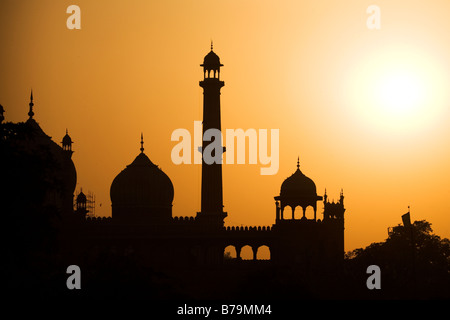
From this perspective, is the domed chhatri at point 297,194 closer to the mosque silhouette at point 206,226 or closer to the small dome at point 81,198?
the mosque silhouette at point 206,226

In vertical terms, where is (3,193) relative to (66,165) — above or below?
below

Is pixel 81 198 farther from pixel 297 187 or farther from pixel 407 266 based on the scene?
pixel 407 266

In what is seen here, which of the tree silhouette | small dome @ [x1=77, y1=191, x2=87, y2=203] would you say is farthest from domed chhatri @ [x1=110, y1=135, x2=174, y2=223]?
the tree silhouette

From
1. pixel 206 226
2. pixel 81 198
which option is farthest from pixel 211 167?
pixel 81 198

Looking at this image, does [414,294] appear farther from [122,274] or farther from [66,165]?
[66,165]

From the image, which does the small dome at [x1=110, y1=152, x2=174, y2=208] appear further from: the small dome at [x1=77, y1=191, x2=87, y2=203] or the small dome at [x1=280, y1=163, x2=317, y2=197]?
the small dome at [x1=280, y1=163, x2=317, y2=197]
